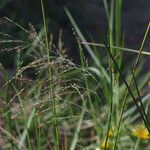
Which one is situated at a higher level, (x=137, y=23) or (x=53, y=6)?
(x=53, y=6)

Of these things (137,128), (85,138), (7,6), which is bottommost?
(85,138)

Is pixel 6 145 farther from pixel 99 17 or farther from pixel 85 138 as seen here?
pixel 99 17

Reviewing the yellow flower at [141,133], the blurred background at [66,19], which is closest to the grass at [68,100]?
the yellow flower at [141,133]

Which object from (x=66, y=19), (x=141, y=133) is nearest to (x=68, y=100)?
(x=141, y=133)

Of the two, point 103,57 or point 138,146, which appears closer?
point 138,146

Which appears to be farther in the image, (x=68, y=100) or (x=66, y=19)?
(x=66, y=19)

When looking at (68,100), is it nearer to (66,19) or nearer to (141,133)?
(141,133)

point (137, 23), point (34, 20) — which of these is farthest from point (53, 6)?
point (137, 23)

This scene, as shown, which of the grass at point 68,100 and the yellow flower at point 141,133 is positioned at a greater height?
the grass at point 68,100

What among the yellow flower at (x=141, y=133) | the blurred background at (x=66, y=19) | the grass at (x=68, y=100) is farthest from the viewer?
the blurred background at (x=66, y=19)

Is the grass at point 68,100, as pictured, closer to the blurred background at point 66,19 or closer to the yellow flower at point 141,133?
the yellow flower at point 141,133

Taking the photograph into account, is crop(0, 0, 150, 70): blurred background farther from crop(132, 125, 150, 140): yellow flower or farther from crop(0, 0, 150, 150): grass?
crop(132, 125, 150, 140): yellow flower
